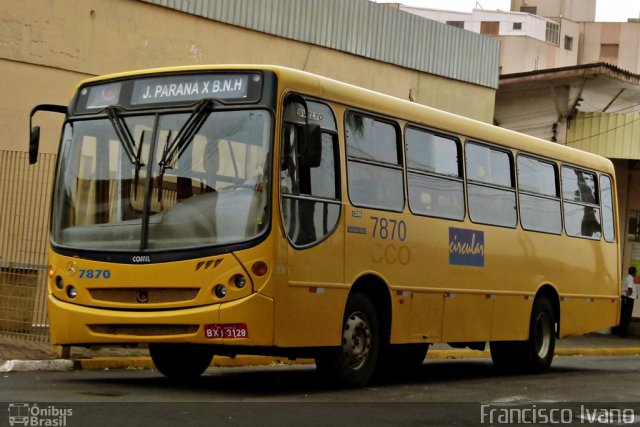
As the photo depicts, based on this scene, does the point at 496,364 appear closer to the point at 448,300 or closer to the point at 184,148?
the point at 448,300

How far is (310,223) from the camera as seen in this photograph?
1136 centimetres

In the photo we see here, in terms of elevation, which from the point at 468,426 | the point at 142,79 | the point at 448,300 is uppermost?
the point at 142,79

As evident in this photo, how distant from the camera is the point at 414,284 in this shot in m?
13.2

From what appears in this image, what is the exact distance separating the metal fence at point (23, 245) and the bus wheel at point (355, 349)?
Result: 4.77 m

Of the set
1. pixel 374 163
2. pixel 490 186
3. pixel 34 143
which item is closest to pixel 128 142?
pixel 34 143

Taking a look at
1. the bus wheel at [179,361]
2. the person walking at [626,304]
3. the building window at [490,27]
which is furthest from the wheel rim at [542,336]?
the building window at [490,27]

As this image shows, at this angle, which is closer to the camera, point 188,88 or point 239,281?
point 239,281

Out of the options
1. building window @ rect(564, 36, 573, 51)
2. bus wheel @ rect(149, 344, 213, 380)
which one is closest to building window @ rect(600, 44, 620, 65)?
building window @ rect(564, 36, 573, 51)

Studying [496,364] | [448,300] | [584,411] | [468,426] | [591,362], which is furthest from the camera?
[591,362]

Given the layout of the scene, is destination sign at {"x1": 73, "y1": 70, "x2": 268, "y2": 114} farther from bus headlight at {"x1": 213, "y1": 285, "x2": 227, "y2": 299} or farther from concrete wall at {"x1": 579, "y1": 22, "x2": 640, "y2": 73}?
Answer: concrete wall at {"x1": 579, "y1": 22, "x2": 640, "y2": 73}

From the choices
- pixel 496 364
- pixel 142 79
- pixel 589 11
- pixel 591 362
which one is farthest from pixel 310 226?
pixel 589 11

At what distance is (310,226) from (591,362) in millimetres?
11065

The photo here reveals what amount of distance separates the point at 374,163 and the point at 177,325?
2.89 meters

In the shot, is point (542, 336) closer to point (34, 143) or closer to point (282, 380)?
point (282, 380)
